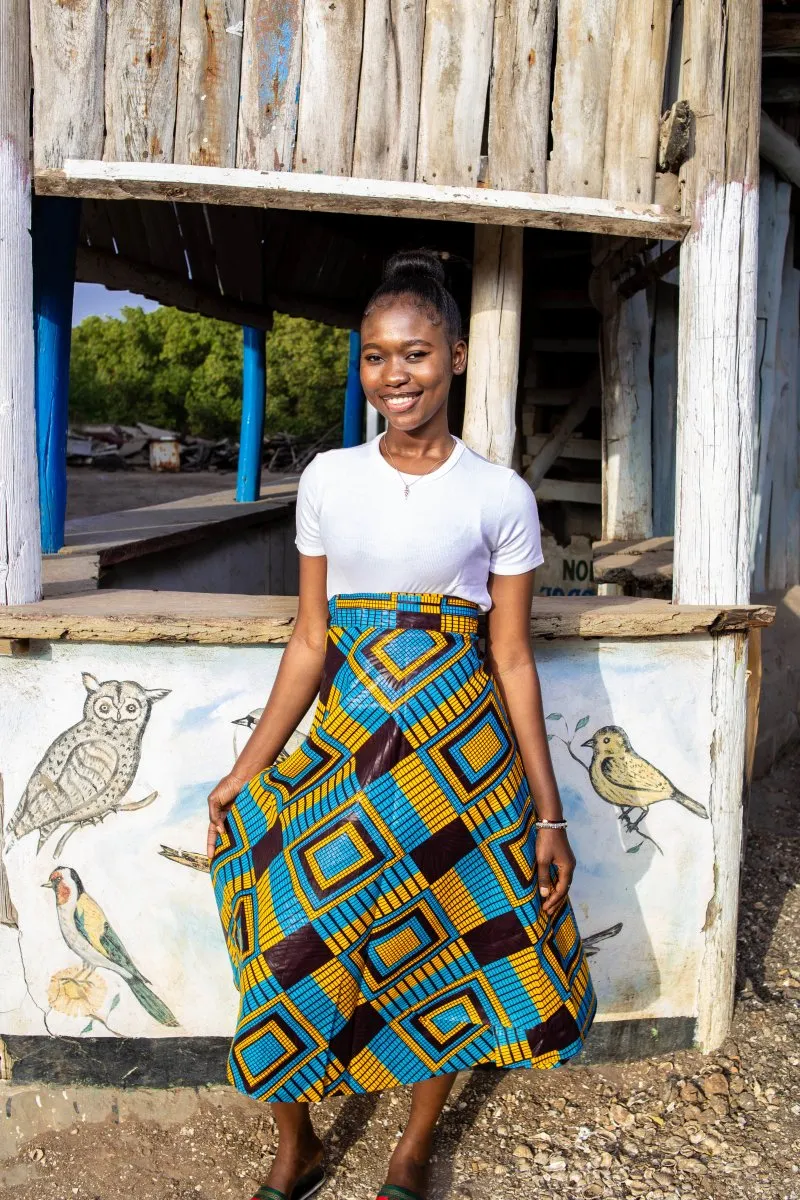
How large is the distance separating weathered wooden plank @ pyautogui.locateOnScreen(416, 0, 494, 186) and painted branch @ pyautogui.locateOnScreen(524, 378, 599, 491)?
12.9ft

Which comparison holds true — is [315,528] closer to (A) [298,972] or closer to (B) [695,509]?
(A) [298,972]

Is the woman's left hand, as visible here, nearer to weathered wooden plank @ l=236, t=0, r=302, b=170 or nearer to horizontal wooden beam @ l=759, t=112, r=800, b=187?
weathered wooden plank @ l=236, t=0, r=302, b=170

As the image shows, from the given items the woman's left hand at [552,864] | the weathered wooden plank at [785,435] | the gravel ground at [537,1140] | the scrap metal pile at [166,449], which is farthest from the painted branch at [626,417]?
the scrap metal pile at [166,449]

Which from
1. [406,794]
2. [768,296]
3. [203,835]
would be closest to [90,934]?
[203,835]

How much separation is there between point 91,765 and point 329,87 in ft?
6.65

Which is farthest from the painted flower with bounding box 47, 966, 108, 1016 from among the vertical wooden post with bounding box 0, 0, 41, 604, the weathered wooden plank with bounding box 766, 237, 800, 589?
the weathered wooden plank with bounding box 766, 237, 800, 589

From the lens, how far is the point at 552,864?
2.43 m

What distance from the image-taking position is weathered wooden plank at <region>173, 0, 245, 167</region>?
279 cm

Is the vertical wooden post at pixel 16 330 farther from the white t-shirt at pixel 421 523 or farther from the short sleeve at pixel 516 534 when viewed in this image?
Answer: the short sleeve at pixel 516 534

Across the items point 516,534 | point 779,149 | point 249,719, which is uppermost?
point 779,149

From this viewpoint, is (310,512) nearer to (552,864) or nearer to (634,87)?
(552,864)

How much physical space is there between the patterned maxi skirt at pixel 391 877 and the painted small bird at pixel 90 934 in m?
0.76

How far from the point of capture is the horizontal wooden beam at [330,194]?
2.75 m

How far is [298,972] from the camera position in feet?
7.37
